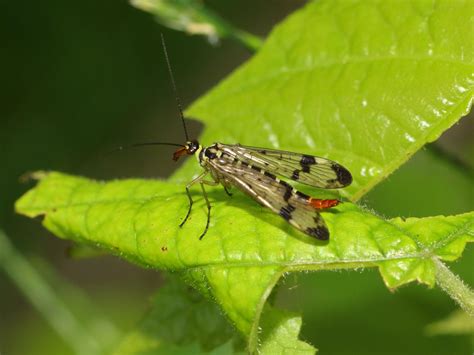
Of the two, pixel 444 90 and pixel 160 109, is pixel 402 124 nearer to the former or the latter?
pixel 444 90

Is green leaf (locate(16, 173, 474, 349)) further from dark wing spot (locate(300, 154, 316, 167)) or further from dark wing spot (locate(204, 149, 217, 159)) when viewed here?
dark wing spot (locate(204, 149, 217, 159))

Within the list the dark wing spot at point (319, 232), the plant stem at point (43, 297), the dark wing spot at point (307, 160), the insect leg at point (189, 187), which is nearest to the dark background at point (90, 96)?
the plant stem at point (43, 297)

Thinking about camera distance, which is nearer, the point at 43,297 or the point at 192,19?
the point at 192,19

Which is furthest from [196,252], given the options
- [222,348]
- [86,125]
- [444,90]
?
[86,125]

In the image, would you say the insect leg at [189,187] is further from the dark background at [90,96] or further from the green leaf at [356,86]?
the dark background at [90,96]

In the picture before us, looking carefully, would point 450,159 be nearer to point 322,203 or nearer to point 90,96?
point 322,203

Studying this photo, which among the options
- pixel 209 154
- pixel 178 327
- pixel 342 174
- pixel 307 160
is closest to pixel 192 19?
pixel 209 154
